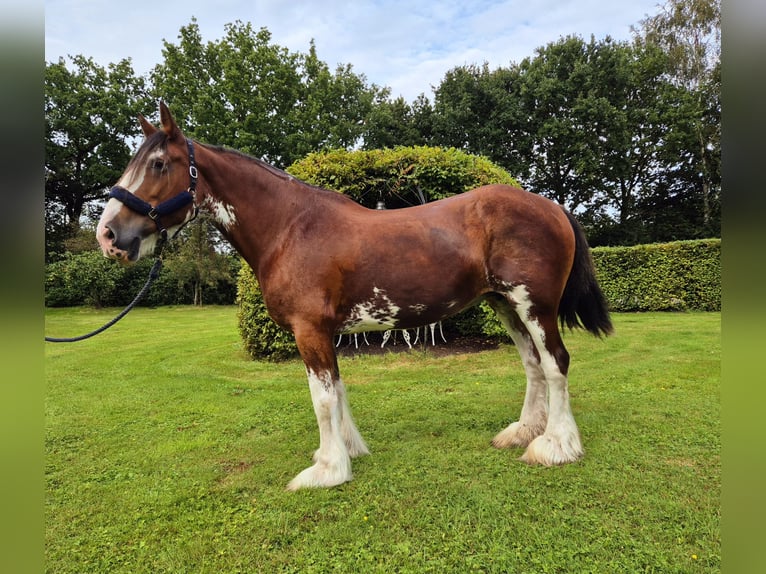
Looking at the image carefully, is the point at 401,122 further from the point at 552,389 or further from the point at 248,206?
the point at 552,389

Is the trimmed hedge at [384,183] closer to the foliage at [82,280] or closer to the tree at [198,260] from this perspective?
the foliage at [82,280]

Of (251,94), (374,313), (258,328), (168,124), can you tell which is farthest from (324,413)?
(251,94)

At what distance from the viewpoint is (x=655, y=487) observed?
2.75m

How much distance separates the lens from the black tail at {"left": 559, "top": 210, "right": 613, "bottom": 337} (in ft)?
11.6

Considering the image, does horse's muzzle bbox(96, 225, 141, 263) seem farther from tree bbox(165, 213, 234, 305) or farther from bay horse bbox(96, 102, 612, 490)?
tree bbox(165, 213, 234, 305)

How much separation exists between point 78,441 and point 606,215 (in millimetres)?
29170

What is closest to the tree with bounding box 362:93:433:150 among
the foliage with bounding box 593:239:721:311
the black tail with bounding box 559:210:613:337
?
the foliage with bounding box 593:239:721:311

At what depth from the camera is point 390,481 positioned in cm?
296

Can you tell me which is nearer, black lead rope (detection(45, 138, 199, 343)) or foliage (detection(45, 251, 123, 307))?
black lead rope (detection(45, 138, 199, 343))

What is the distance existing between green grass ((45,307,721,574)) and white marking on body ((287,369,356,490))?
0.31 ft

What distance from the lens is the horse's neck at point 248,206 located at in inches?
121

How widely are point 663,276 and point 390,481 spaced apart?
14142 mm

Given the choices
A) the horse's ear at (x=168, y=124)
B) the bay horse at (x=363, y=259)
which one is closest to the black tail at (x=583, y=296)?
the bay horse at (x=363, y=259)
